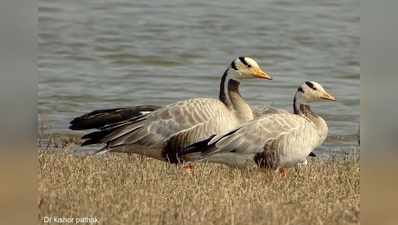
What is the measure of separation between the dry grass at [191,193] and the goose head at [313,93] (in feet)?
1.40

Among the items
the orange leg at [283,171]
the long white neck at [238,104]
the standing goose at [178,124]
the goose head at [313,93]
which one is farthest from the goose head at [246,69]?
the orange leg at [283,171]

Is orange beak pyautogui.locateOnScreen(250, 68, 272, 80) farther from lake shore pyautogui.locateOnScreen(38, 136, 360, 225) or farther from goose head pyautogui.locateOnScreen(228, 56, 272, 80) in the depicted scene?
lake shore pyautogui.locateOnScreen(38, 136, 360, 225)

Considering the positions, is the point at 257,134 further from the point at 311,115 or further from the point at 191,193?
the point at 191,193

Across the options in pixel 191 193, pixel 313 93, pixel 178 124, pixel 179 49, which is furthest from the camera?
pixel 178 124

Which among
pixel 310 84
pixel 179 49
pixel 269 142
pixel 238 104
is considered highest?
pixel 179 49

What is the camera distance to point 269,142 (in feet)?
27.6

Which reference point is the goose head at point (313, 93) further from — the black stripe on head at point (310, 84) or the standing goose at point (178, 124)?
the standing goose at point (178, 124)

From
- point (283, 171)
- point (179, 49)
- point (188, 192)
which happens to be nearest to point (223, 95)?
point (179, 49)

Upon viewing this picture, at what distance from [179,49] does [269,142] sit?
0.77 meters

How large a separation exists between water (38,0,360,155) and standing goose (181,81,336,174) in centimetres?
11
